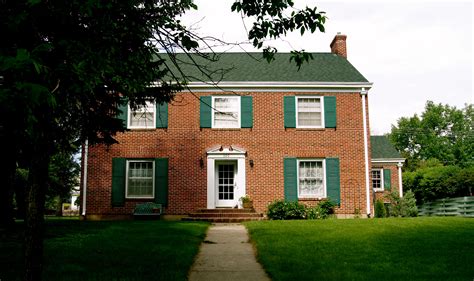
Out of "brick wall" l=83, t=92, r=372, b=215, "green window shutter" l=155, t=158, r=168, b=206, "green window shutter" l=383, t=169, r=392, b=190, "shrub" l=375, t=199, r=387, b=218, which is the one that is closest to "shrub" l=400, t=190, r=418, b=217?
"shrub" l=375, t=199, r=387, b=218

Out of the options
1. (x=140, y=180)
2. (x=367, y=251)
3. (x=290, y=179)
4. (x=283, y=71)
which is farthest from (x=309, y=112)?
(x=367, y=251)

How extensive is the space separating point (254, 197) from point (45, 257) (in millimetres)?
10934

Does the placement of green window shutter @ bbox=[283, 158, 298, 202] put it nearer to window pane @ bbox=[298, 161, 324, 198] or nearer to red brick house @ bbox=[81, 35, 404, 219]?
red brick house @ bbox=[81, 35, 404, 219]

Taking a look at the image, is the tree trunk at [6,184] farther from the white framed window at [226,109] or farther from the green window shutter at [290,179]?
the green window shutter at [290,179]

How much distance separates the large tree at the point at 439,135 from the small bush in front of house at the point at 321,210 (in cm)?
3875

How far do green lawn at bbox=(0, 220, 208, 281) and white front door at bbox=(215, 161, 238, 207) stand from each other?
19.0 ft

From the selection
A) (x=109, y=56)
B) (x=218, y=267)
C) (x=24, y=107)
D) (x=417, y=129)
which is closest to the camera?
(x=24, y=107)

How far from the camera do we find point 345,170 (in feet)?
61.8

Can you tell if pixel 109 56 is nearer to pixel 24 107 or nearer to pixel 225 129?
pixel 24 107

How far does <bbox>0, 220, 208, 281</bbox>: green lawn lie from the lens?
7031mm

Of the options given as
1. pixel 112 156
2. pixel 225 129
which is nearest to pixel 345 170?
pixel 225 129

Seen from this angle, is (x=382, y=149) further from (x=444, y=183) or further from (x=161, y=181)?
(x=161, y=181)

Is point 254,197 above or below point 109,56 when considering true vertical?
below

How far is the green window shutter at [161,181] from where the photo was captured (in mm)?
18422
